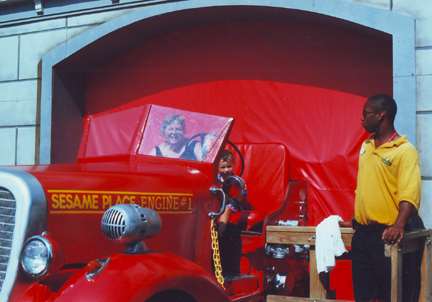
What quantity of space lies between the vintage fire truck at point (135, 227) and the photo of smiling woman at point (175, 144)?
3cm

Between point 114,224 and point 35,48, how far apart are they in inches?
220

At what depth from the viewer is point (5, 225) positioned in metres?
2.38

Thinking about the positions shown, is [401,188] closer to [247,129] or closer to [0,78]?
[247,129]

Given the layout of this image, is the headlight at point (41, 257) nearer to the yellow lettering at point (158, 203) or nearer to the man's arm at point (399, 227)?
the yellow lettering at point (158, 203)

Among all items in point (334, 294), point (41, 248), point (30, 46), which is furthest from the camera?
point (30, 46)

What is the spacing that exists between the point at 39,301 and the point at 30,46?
5.66 metres

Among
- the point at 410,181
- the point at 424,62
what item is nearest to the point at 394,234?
the point at 410,181

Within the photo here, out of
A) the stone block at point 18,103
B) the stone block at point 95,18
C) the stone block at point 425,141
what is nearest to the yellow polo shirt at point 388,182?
the stone block at point 425,141

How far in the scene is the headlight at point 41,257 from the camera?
2.18 meters

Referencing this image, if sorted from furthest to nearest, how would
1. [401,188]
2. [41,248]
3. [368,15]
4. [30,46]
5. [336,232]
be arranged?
[30,46]
[368,15]
[336,232]
[401,188]
[41,248]

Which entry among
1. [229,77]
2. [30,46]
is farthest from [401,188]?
[30,46]

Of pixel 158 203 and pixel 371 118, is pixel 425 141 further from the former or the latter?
pixel 158 203

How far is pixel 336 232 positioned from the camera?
340 centimetres

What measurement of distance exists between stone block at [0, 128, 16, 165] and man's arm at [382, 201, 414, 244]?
5703 mm
